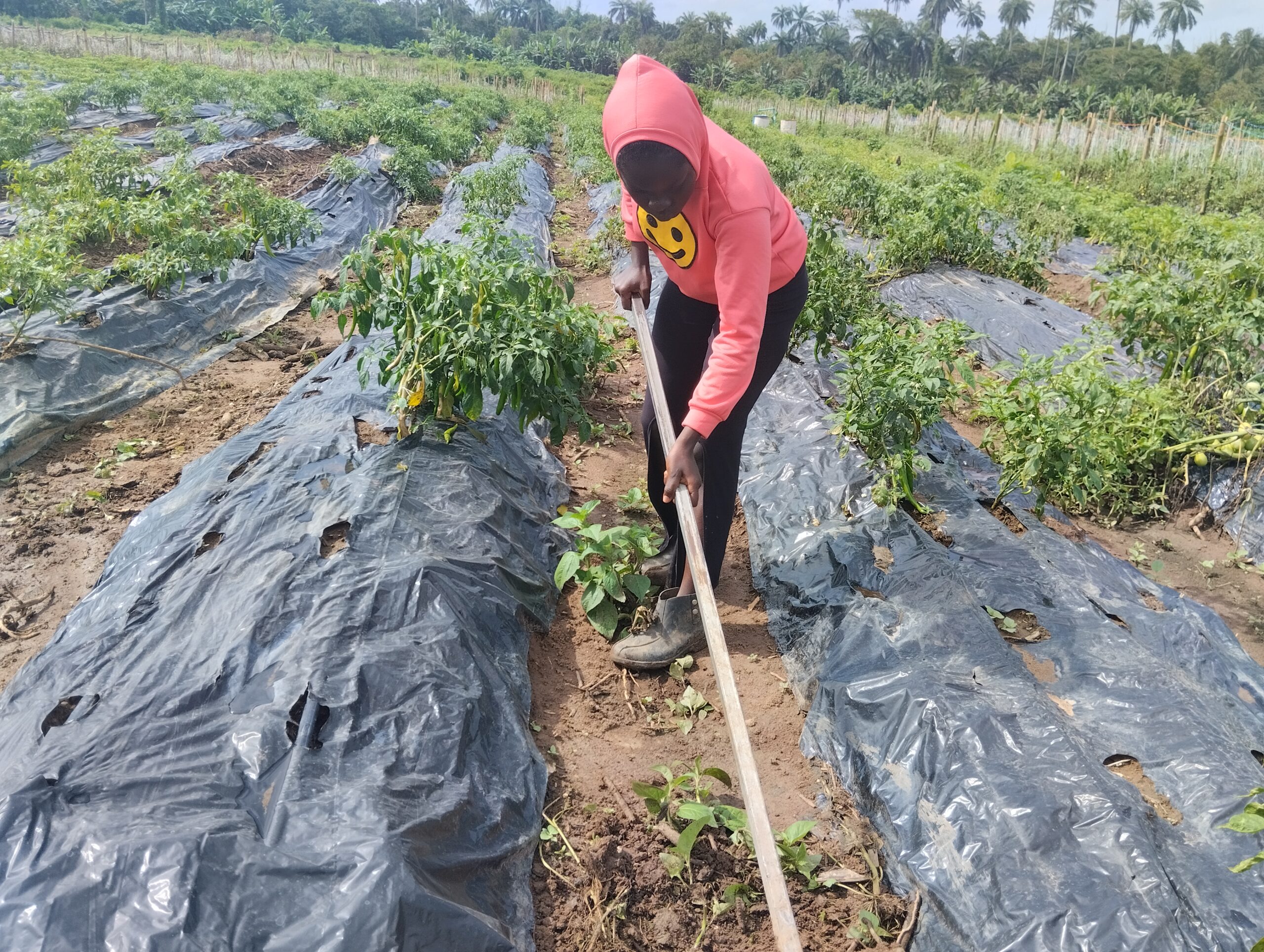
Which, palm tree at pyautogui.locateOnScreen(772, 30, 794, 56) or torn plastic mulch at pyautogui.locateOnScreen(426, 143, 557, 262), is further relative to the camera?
palm tree at pyautogui.locateOnScreen(772, 30, 794, 56)

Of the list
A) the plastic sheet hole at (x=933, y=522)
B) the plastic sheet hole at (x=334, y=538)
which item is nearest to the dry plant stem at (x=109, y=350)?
the plastic sheet hole at (x=334, y=538)

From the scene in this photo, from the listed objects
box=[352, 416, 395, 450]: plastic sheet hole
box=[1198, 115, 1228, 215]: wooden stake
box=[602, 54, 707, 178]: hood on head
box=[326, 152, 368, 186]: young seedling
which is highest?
box=[1198, 115, 1228, 215]: wooden stake

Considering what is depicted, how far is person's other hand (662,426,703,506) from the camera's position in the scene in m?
2.11

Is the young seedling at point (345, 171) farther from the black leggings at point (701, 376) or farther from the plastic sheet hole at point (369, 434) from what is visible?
the black leggings at point (701, 376)

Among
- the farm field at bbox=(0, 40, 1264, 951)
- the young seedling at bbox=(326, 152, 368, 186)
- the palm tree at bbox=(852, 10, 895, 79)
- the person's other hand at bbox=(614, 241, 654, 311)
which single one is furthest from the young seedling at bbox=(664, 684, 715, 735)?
the palm tree at bbox=(852, 10, 895, 79)

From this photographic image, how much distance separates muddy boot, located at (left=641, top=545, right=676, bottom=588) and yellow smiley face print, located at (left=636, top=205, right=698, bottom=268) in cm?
121

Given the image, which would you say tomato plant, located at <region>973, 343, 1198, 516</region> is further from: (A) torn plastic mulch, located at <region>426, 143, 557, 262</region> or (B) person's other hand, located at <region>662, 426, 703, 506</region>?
(A) torn plastic mulch, located at <region>426, 143, 557, 262</region>

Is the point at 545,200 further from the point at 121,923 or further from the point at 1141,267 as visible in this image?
the point at 121,923

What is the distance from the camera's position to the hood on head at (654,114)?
1872 millimetres

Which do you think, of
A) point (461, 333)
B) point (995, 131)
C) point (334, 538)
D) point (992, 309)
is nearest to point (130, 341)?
point (461, 333)

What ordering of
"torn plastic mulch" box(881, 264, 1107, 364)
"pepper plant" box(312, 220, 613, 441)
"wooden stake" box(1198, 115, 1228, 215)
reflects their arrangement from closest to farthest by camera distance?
"pepper plant" box(312, 220, 613, 441), "torn plastic mulch" box(881, 264, 1107, 364), "wooden stake" box(1198, 115, 1228, 215)

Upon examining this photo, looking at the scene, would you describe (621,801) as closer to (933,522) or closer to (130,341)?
(933,522)

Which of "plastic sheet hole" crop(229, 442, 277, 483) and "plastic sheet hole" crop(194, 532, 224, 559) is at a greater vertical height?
"plastic sheet hole" crop(229, 442, 277, 483)

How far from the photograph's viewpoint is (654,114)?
1869 mm
